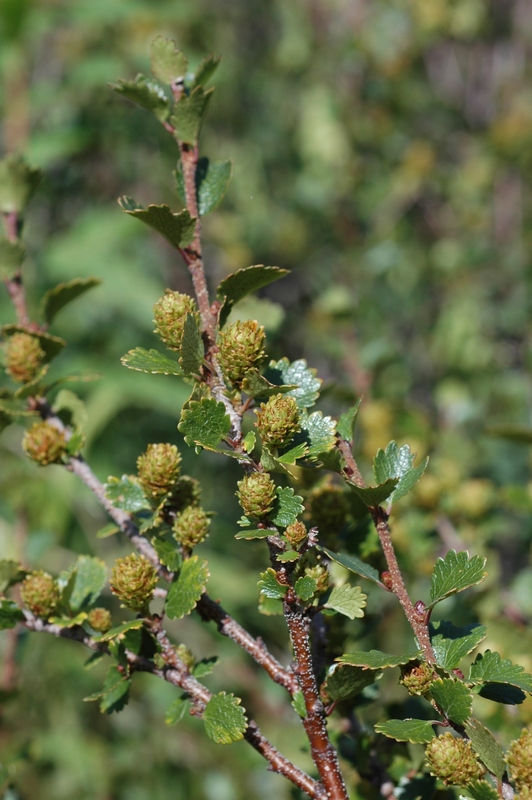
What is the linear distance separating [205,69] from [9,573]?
44cm

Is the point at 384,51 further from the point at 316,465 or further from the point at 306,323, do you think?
the point at 316,465

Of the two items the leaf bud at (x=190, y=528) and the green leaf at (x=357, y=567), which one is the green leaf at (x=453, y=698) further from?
the leaf bud at (x=190, y=528)

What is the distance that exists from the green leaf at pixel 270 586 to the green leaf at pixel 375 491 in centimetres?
8

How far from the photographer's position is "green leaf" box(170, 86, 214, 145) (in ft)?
2.05

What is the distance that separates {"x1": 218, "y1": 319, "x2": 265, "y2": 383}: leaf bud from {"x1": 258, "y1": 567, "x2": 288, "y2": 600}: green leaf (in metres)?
0.13

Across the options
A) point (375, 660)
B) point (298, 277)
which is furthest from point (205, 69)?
point (298, 277)

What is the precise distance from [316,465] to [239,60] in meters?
2.94

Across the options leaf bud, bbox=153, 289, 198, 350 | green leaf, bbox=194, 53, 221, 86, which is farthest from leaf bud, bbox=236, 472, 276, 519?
green leaf, bbox=194, 53, 221, 86

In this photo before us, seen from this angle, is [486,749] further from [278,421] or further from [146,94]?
[146,94]

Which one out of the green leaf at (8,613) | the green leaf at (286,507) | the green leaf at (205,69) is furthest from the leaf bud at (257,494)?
the green leaf at (205,69)

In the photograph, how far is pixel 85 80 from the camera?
211 centimetres

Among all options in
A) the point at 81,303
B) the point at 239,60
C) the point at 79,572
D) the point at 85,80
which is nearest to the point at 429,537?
the point at 79,572

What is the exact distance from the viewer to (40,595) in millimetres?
627

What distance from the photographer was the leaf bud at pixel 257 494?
530 millimetres
